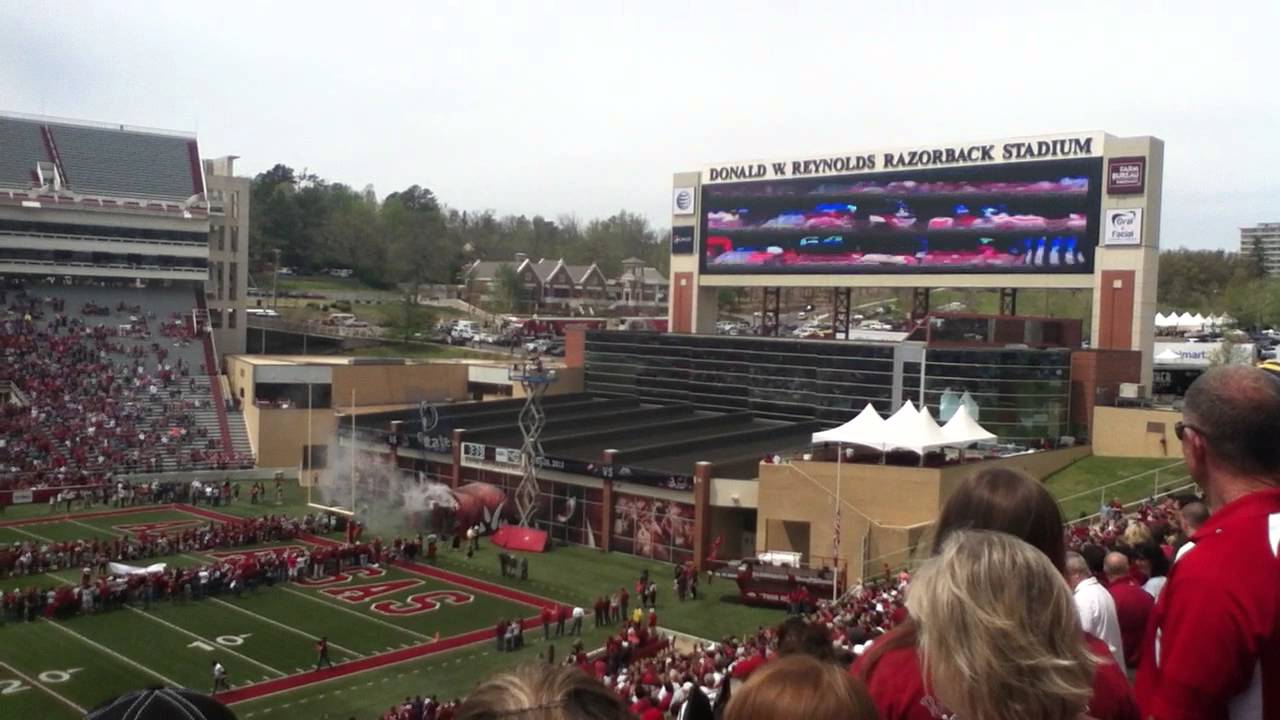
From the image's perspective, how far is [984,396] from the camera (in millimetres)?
41906

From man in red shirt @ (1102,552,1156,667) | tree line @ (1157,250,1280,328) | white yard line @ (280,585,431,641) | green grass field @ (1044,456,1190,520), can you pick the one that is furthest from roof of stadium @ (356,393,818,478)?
tree line @ (1157,250,1280,328)

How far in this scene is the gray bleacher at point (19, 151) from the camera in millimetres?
62750

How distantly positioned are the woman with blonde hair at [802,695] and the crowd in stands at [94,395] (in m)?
47.2

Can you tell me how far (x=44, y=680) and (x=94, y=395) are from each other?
31.7 m

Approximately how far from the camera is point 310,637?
88.3 feet

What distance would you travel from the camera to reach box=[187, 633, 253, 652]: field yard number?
2573 cm

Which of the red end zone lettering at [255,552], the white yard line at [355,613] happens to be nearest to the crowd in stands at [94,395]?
the red end zone lettering at [255,552]

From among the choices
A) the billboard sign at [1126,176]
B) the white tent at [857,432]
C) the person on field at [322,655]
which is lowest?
the person on field at [322,655]

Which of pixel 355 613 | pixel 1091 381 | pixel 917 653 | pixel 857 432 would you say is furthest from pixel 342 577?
pixel 917 653

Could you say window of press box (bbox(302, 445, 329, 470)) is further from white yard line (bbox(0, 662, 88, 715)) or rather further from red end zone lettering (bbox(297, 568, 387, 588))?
white yard line (bbox(0, 662, 88, 715))

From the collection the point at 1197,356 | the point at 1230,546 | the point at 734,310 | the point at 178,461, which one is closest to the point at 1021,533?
the point at 1230,546

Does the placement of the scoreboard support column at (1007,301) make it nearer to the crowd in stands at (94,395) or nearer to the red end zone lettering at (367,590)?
the red end zone lettering at (367,590)

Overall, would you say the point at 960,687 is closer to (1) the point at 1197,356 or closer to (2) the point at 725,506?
(2) the point at 725,506

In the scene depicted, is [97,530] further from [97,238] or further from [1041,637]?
[1041,637]
